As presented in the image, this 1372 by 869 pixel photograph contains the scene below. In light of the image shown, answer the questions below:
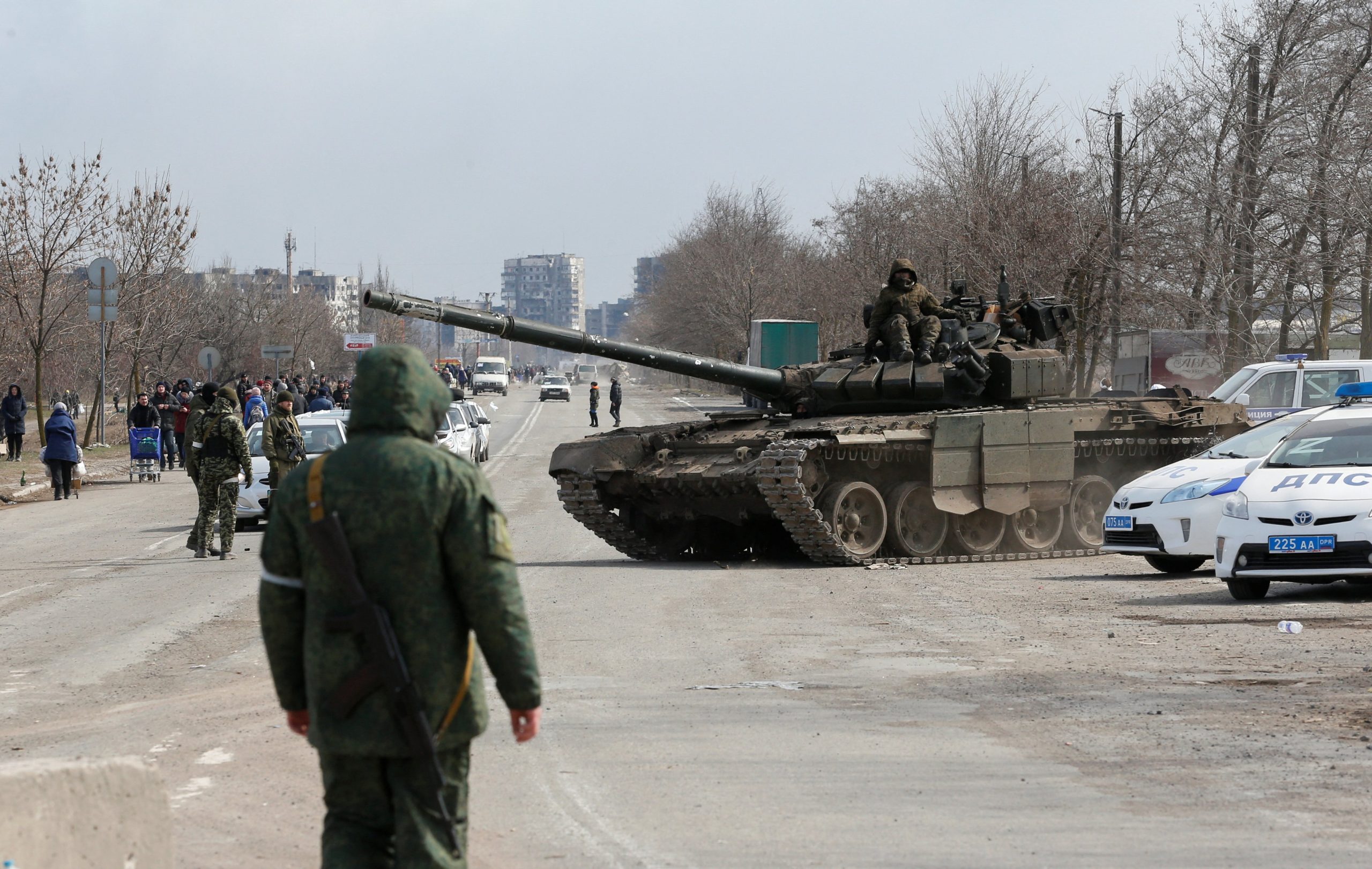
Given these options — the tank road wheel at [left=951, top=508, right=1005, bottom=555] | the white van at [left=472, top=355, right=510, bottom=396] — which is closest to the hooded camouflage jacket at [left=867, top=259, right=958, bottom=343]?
the tank road wheel at [left=951, top=508, right=1005, bottom=555]

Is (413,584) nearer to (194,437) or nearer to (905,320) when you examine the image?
(194,437)

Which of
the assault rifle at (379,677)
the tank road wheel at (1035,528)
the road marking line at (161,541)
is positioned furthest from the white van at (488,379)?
the assault rifle at (379,677)

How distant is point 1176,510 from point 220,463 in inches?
350

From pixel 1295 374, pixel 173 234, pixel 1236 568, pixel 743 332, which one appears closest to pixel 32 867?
pixel 1236 568

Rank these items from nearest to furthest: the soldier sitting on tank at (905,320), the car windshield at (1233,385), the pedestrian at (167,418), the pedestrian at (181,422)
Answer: the soldier sitting on tank at (905,320)
the car windshield at (1233,385)
the pedestrian at (167,418)
the pedestrian at (181,422)

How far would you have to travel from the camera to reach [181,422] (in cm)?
3209

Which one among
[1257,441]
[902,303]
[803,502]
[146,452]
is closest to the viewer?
Result: [803,502]

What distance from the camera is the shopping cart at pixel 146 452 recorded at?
28.8 metres

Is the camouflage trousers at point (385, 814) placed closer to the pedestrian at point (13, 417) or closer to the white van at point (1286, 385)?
the white van at point (1286, 385)

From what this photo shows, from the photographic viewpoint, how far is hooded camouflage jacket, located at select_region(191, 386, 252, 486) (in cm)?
1580

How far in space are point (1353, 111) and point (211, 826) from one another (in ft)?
83.6

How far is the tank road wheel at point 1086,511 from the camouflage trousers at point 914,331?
8.22ft

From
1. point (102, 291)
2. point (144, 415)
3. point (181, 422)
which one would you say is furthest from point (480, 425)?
point (102, 291)

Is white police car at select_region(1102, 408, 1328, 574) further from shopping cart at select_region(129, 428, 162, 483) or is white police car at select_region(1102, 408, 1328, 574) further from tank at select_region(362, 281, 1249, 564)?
shopping cart at select_region(129, 428, 162, 483)
